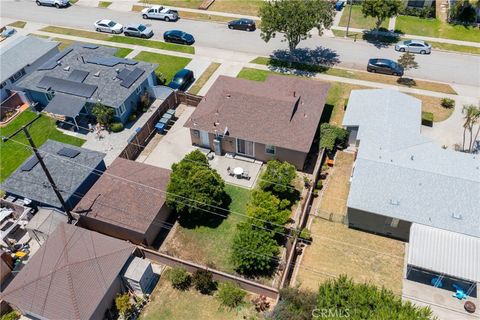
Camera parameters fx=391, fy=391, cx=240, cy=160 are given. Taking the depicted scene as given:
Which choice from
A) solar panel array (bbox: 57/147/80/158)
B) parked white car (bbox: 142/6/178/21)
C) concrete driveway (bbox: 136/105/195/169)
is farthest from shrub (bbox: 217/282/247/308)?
parked white car (bbox: 142/6/178/21)

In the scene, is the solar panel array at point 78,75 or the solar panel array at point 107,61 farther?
the solar panel array at point 107,61

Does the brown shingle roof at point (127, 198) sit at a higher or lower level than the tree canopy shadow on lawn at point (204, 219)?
higher

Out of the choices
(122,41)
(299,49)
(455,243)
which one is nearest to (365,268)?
(455,243)

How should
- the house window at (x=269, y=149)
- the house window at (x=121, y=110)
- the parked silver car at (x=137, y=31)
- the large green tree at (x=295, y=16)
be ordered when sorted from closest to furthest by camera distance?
the house window at (x=269, y=149), the house window at (x=121, y=110), the large green tree at (x=295, y=16), the parked silver car at (x=137, y=31)

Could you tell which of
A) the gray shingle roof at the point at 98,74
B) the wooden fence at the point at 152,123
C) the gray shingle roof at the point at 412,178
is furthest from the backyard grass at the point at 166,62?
the gray shingle roof at the point at 412,178

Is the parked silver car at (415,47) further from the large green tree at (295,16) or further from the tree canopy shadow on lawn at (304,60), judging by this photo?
the large green tree at (295,16)

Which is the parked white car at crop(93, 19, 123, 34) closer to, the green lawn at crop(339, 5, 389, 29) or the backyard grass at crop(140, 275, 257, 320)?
the green lawn at crop(339, 5, 389, 29)

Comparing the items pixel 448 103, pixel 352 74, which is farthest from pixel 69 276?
pixel 448 103
